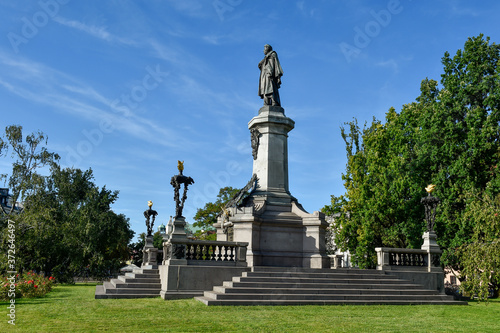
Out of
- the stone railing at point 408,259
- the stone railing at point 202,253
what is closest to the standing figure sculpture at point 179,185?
the stone railing at point 202,253

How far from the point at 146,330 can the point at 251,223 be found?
33.6ft

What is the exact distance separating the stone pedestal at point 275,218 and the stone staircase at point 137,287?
154 inches

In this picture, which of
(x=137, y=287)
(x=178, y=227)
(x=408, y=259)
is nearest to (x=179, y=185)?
(x=178, y=227)

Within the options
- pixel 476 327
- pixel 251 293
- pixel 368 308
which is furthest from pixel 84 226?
pixel 476 327

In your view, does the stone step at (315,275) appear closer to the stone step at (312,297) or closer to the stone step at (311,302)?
the stone step at (312,297)

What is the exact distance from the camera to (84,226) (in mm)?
41719

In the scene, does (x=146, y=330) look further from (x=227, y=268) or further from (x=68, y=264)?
(x=68, y=264)

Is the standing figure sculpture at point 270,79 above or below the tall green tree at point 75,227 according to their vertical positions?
above

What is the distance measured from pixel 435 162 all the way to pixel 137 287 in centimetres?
1983

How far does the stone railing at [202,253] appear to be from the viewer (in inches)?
661

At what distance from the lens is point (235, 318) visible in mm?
11031

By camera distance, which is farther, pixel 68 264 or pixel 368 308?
pixel 68 264

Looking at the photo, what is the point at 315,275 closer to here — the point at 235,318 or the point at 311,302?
the point at 311,302

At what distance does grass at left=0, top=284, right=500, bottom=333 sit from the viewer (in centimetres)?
952
